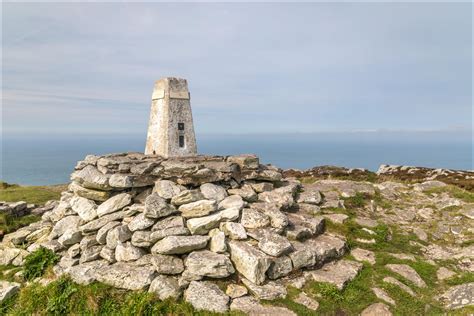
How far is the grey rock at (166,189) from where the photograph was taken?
12.1 m

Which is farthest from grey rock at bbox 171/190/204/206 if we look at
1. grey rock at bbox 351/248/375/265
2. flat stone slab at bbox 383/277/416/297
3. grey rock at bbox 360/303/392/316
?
flat stone slab at bbox 383/277/416/297

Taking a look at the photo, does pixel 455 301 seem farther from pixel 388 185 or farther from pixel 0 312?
pixel 0 312

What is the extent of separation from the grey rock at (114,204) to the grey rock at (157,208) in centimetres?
157

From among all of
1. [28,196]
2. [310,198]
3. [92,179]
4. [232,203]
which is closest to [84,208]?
[92,179]

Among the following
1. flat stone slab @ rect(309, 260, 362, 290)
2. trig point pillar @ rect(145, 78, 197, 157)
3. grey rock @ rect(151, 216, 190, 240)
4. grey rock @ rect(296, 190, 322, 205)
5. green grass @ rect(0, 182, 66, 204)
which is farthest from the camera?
green grass @ rect(0, 182, 66, 204)

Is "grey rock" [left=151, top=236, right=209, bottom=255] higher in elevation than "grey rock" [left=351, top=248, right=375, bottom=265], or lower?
higher

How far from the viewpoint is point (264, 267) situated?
32.0 feet

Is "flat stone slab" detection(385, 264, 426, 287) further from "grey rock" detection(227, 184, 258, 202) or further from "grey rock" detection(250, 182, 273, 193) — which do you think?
"grey rock" detection(250, 182, 273, 193)

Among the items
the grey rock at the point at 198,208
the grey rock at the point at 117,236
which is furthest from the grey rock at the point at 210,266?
the grey rock at the point at 117,236

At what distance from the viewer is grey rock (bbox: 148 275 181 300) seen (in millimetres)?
9320

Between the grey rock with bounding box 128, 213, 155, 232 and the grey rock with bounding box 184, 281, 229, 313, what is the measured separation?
8.92 feet

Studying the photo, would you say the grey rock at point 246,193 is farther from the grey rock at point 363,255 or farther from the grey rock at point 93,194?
the grey rock at point 93,194

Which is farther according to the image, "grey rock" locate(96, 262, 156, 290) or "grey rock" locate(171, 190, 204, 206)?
"grey rock" locate(171, 190, 204, 206)

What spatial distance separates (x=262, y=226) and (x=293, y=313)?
315 cm
